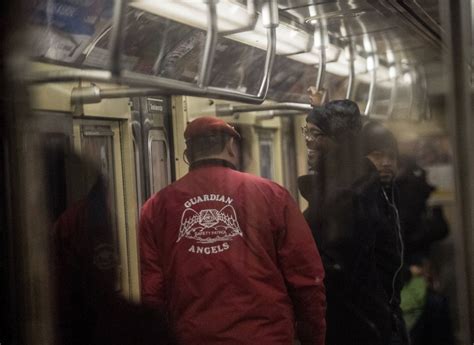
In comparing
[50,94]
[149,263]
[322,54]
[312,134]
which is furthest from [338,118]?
[50,94]

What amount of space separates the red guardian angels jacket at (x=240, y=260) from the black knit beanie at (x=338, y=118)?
0.20 meters

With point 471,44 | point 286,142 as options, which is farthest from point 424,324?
point 471,44

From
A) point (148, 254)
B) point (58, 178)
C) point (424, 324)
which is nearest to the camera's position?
point (424, 324)

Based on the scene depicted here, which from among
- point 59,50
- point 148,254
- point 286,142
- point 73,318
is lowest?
point 73,318

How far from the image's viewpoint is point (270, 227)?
5.85 ft

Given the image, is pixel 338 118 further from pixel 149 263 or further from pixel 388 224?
pixel 149 263

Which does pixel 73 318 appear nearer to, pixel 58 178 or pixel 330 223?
pixel 58 178

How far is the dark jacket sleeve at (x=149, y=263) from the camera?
1.82 m

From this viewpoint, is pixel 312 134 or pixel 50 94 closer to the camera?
pixel 312 134

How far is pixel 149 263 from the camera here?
183 cm

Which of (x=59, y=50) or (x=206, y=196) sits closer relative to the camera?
(x=206, y=196)

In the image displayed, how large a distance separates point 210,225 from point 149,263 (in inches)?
8.6

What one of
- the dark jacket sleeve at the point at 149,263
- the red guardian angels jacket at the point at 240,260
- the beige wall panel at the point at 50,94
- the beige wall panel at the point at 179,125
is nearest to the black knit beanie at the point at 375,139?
the red guardian angels jacket at the point at 240,260

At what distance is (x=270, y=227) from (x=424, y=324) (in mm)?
457
